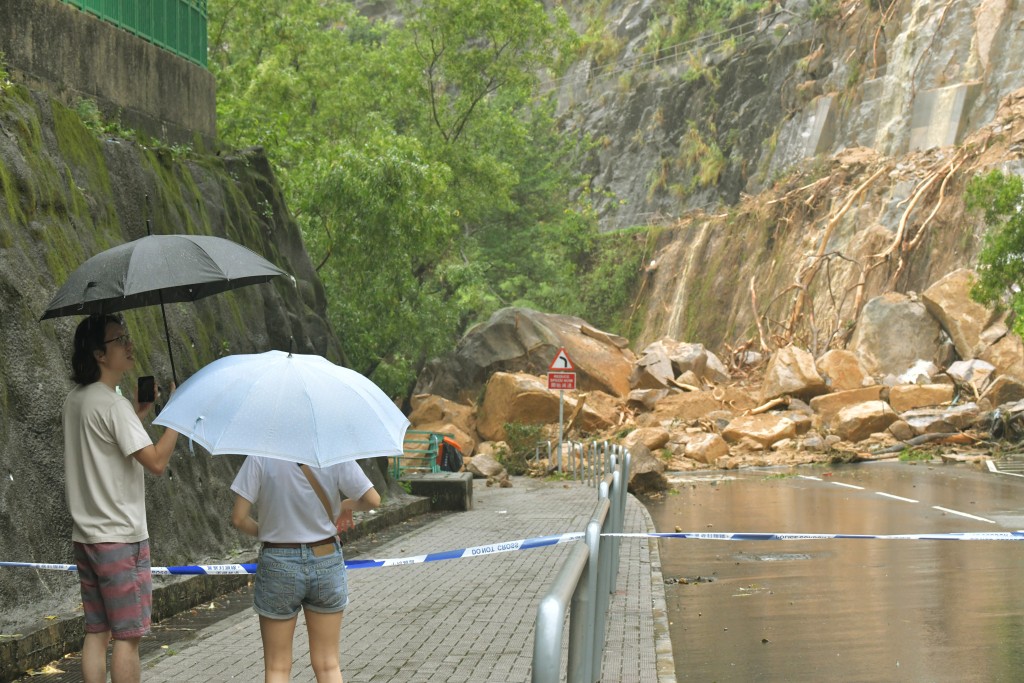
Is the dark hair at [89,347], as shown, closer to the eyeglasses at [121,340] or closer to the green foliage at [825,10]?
the eyeglasses at [121,340]

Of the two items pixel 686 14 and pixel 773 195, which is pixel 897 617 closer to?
pixel 773 195

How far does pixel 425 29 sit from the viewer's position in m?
31.3

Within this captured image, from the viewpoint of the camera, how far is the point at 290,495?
14.5 ft

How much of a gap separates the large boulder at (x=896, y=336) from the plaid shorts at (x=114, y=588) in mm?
32757

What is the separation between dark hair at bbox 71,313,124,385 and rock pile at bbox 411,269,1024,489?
821 inches

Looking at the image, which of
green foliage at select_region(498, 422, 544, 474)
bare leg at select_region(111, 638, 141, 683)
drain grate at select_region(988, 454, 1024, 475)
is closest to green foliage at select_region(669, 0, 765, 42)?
green foliage at select_region(498, 422, 544, 474)

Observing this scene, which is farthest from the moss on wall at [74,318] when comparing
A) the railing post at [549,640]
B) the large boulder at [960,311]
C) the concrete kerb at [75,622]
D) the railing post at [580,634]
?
the large boulder at [960,311]

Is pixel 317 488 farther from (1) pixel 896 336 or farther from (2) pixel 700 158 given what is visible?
(2) pixel 700 158

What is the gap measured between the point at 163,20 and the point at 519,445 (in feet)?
51.1

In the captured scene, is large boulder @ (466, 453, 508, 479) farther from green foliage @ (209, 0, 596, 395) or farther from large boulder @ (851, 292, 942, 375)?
large boulder @ (851, 292, 942, 375)

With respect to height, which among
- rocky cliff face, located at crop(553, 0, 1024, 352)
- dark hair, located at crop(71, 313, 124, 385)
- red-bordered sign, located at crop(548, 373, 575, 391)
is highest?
rocky cliff face, located at crop(553, 0, 1024, 352)

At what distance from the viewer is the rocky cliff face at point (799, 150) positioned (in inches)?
1543

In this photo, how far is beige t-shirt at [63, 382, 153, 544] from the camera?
15.5 feet

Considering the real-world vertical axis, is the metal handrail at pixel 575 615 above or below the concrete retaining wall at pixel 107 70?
below
